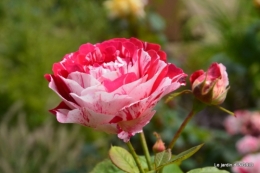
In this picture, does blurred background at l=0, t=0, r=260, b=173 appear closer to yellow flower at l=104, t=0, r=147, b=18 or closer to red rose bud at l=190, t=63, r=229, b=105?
yellow flower at l=104, t=0, r=147, b=18

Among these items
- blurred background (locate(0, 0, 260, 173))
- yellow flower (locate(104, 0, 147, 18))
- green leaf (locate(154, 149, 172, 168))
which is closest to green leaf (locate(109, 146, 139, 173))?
green leaf (locate(154, 149, 172, 168))

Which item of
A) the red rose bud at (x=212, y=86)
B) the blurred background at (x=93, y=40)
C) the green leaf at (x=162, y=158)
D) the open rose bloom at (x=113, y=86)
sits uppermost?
the open rose bloom at (x=113, y=86)

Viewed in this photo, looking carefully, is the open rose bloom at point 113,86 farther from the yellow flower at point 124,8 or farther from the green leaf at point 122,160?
the yellow flower at point 124,8

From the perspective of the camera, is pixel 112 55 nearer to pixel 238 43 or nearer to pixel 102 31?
pixel 238 43

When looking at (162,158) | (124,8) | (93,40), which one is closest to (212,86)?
(162,158)

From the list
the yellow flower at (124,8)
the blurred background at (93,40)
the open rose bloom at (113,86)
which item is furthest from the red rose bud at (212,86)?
the yellow flower at (124,8)

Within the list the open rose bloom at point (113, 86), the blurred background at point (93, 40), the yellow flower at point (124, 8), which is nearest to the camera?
the open rose bloom at point (113, 86)
